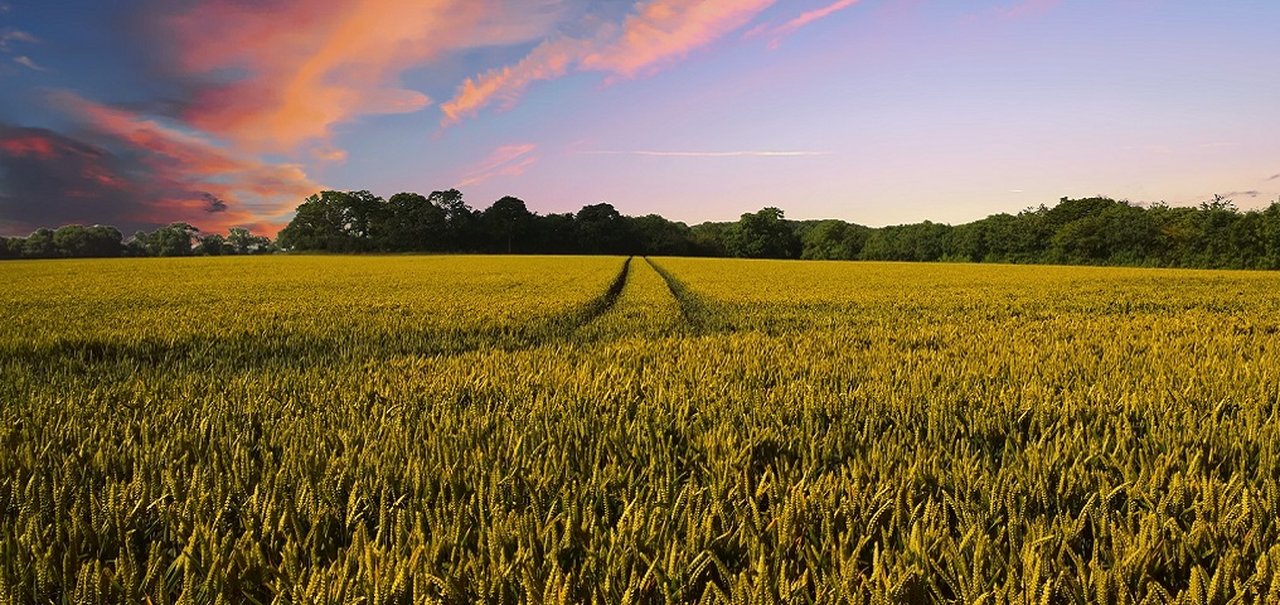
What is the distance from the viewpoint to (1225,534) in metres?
1.70

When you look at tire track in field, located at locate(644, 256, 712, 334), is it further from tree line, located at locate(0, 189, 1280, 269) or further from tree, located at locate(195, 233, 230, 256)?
tree, located at locate(195, 233, 230, 256)

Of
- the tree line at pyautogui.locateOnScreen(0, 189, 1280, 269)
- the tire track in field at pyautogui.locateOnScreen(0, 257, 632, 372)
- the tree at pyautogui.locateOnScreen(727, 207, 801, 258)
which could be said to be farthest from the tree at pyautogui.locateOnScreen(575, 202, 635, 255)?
the tire track in field at pyautogui.locateOnScreen(0, 257, 632, 372)

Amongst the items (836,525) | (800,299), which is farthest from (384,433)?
(800,299)

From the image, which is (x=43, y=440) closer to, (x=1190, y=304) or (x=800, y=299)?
(x=800, y=299)

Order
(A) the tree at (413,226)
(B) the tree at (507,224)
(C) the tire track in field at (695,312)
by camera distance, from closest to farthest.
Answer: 1. (C) the tire track in field at (695,312)
2. (A) the tree at (413,226)
3. (B) the tree at (507,224)

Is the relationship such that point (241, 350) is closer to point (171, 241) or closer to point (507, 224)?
point (507, 224)

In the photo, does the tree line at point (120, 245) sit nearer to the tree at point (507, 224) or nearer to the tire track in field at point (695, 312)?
the tree at point (507, 224)

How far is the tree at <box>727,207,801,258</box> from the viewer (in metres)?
126

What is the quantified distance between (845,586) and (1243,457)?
2.30 m

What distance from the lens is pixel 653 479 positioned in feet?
7.49

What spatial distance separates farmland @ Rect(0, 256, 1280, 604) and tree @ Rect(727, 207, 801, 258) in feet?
402

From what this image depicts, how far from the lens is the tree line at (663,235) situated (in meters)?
82.9

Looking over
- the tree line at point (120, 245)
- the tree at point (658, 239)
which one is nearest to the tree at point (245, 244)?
the tree line at point (120, 245)

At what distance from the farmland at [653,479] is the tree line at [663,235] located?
92.3 metres
